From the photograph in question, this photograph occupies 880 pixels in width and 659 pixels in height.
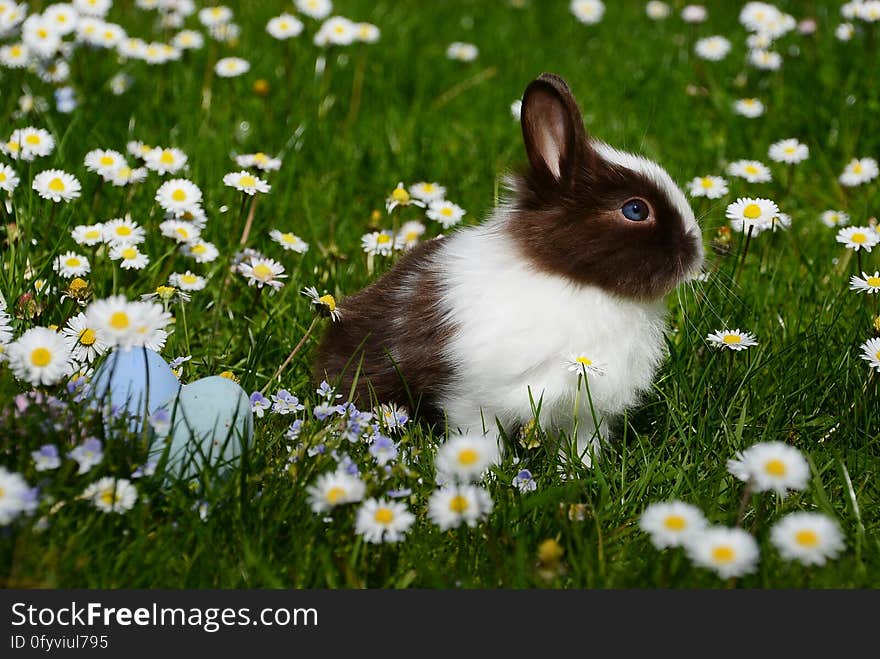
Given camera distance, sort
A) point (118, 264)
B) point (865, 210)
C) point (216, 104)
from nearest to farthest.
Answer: point (118, 264)
point (865, 210)
point (216, 104)

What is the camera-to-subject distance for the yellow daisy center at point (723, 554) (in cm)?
211

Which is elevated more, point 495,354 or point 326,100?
point 326,100

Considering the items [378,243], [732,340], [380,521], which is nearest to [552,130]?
[732,340]

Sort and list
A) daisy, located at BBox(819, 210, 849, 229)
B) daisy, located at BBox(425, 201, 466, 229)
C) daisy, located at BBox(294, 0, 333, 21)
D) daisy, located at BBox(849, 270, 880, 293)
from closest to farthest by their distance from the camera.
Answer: daisy, located at BBox(849, 270, 880, 293) < daisy, located at BBox(425, 201, 466, 229) < daisy, located at BBox(819, 210, 849, 229) < daisy, located at BBox(294, 0, 333, 21)

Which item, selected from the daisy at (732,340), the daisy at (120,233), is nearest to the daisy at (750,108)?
the daisy at (732,340)

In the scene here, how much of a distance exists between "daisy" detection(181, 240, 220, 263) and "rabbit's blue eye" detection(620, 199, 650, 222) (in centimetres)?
144

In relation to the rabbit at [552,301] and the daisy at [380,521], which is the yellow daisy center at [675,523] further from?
the rabbit at [552,301]

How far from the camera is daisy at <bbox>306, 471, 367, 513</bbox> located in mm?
2389

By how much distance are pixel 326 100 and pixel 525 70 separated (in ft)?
4.08

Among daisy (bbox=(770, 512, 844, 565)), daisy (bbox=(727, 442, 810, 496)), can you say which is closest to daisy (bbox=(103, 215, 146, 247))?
daisy (bbox=(727, 442, 810, 496))

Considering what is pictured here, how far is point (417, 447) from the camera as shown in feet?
10.2

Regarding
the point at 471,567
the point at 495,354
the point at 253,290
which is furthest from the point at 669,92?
the point at 471,567

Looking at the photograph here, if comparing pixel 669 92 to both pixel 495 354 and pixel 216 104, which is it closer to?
pixel 216 104

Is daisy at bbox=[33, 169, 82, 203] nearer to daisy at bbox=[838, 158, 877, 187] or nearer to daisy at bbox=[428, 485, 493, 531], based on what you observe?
daisy at bbox=[428, 485, 493, 531]
